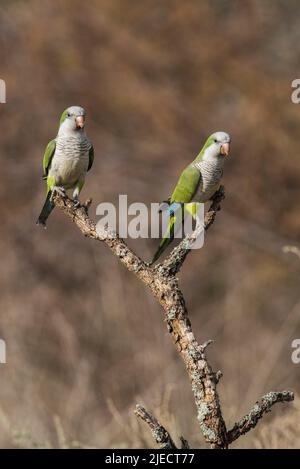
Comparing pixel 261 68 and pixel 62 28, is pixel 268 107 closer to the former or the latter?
pixel 261 68

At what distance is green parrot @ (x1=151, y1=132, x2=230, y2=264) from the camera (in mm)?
2768

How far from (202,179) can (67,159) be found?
2.00 feet

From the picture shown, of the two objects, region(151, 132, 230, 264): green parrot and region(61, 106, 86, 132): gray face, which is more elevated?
region(61, 106, 86, 132): gray face

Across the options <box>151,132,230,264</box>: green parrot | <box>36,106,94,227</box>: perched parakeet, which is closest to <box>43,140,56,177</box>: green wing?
<box>36,106,94,227</box>: perched parakeet

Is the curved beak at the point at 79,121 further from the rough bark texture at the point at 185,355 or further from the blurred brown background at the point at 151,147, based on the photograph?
the blurred brown background at the point at 151,147

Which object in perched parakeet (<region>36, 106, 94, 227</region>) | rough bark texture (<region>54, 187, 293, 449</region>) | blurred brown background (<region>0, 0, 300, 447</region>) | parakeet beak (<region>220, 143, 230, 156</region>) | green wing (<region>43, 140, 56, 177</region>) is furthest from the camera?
blurred brown background (<region>0, 0, 300, 447</region>)

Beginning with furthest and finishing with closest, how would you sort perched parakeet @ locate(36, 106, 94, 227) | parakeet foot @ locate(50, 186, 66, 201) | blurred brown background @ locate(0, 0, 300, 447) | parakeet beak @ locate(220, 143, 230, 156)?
blurred brown background @ locate(0, 0, 300, 447), perched parakeet @ locate(36, 106, 94, 227), parakeet foot @ locate(50, 186, 66, 201), parakeet beak @ locate(220, 143, 230, 156)

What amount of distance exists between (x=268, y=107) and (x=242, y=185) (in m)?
0.94

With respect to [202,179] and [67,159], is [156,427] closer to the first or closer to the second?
[202,179]

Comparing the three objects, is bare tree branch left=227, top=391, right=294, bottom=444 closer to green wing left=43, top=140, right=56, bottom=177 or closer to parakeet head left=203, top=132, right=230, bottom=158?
parakeet head left=203, top=132, right=230, bottom=158

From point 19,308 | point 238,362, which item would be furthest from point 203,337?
point 19,308

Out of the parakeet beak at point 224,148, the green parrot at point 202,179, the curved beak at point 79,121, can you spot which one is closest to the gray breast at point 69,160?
the curved beak at point 79,121

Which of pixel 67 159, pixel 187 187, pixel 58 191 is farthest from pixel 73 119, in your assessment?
pixel 187 187

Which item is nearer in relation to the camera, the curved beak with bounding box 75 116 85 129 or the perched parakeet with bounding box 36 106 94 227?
the curved beak with bounding box 75 116 85 129
